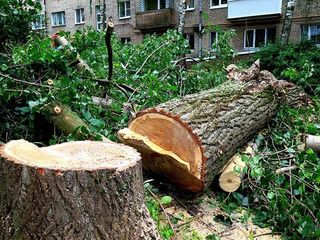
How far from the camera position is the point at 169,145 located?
11.0ft

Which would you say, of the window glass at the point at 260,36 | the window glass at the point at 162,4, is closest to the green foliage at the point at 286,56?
the window glass at the point at 260,36

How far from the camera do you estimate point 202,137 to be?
3400 mm

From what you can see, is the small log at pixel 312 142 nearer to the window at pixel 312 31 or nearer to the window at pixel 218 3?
the window at pixel 312 31

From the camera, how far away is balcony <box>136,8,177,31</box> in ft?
68.9

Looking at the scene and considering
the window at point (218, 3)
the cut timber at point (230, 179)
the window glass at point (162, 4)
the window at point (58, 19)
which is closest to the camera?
the cut timber at point (230, 179)

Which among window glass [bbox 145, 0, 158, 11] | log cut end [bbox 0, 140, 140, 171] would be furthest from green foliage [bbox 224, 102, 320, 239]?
window glass [bbox 145, 0, 158, 11]

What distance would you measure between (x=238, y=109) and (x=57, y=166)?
102 inches

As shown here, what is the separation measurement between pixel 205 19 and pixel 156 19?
23.5 feet

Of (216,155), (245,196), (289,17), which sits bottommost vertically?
(245,196)

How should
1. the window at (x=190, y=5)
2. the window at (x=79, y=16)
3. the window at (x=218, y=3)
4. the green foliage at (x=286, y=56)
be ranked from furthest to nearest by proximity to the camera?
the window at (x=79, y=16), the window at (x=190, y=5), the window at (x=218, y=3), the green foliage at (x=286, y=56)

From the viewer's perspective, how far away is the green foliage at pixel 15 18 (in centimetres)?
522

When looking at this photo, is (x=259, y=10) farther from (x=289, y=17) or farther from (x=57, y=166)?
(x=57, y=166)

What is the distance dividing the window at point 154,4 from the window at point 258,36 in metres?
5.32

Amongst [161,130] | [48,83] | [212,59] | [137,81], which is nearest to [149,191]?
[161,130]
